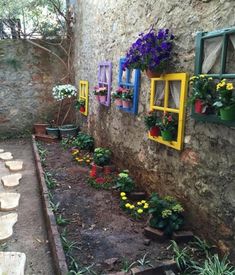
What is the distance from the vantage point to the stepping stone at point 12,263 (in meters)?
2.25

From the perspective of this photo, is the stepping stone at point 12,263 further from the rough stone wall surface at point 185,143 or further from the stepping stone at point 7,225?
the rough stone wall surface at point 185,143

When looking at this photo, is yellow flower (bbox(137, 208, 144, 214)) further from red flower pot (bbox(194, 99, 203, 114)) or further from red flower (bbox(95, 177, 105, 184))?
red flower pot (bbox(194, 99, 203, 114))

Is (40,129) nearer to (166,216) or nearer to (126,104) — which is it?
(126,104)

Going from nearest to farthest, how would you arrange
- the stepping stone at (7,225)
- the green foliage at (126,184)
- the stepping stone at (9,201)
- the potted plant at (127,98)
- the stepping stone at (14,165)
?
1. the stepping stone at (7,225)
2. the stepping stone at (9,201)
3. the green foliage at (126,184)
4. the potted plant at (127,98)
5. the stepping stone at (14,165)

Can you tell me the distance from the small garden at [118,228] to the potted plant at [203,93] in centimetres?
92

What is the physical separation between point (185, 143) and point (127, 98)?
127cm

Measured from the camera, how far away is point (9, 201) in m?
3.57

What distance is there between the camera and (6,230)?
9.45 feet

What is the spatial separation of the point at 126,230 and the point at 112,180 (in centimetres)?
126

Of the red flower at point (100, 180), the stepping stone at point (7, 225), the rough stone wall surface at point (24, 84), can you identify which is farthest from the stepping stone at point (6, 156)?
the stepping stone at point (7, 225)

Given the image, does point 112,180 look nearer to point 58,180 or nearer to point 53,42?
point 58,180

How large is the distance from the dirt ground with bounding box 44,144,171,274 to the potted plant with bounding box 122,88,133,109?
3.50ft

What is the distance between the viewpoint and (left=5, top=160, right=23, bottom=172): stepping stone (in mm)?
4802

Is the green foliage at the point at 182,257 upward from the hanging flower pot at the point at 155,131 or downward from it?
downward
